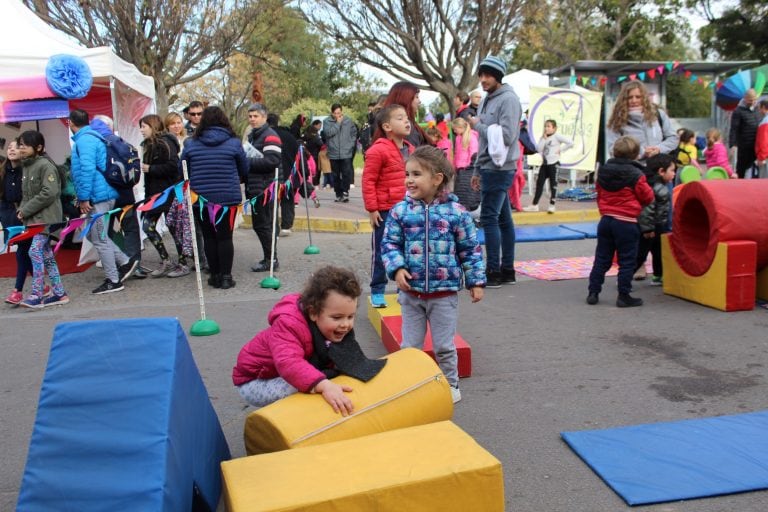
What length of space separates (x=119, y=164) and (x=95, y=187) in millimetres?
343

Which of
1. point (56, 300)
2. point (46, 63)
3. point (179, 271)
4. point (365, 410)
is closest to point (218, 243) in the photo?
point (179, 271)

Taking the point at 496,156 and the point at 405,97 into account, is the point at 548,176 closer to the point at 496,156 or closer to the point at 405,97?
the point at 496,156

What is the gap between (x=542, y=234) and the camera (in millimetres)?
10414

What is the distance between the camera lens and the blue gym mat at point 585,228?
10.3 m

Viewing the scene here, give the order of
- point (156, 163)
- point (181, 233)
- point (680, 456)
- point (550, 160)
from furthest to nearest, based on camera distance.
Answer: point (550, 160) → point (181, 233) → point (156, 163) → point (680, 456)

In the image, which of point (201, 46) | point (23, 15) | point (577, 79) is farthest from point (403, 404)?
point (201, 46)

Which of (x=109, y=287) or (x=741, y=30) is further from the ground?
(x=741, y=30)

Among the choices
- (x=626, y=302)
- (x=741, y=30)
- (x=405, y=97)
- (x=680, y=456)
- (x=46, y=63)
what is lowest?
(x=680, y=456)

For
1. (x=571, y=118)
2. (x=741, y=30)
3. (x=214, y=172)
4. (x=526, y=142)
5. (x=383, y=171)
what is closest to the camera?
(x=383, y=171)

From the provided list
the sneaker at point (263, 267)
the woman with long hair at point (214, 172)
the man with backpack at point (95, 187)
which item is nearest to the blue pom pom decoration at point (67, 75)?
the man with backpack at point (95, 187)

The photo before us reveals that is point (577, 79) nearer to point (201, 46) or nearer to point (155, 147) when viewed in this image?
point (201, 46)

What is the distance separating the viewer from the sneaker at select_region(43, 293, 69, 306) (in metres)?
7.02

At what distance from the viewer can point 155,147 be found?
7.89m

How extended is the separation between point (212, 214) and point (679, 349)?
4427mm
